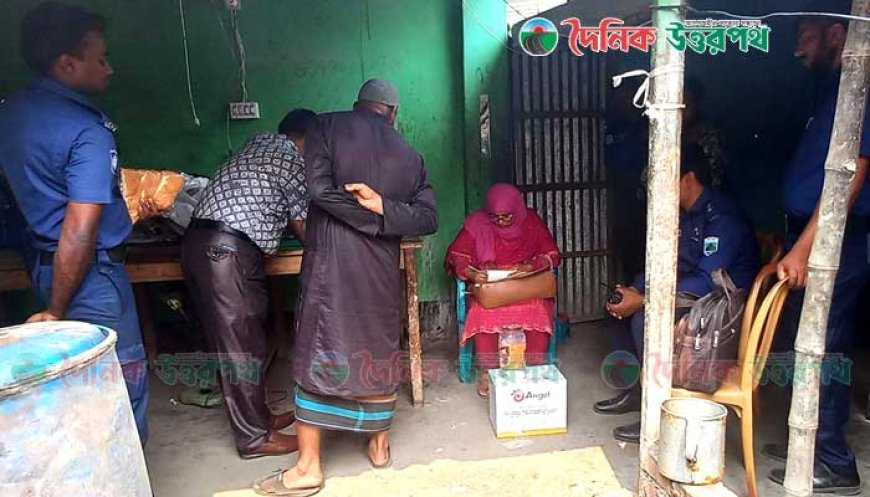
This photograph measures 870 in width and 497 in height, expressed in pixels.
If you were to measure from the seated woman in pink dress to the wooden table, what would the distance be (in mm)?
381

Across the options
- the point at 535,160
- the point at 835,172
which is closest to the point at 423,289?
the point at 535,160

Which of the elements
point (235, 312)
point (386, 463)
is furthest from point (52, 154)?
point (386, 463)

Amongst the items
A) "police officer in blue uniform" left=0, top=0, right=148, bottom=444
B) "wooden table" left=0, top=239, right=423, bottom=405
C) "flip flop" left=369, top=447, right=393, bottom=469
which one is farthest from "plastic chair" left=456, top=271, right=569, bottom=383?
"police officer in blue uniform" left=0, top=0, right=148, bottom=444

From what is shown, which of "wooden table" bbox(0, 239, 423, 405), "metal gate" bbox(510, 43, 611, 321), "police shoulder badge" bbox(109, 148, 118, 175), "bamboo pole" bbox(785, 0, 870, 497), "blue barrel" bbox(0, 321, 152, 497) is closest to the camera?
"blue barrel" bbox(0, 321, 152, 497)

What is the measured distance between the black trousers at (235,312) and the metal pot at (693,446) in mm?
1929

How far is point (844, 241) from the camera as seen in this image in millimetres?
2629

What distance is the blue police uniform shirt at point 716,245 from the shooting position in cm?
301

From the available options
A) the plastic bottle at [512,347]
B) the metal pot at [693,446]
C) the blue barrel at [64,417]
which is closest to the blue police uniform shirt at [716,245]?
the metal pot at [693,446]

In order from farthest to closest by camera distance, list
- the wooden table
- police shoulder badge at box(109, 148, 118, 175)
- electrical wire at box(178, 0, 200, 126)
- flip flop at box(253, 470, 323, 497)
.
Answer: electrical wire at box(178, 0, 200, 126) → the wooden table → flip flop at box(253, 470, 323, 497) → police shoulder badge at box(109, 148, 118, 175)

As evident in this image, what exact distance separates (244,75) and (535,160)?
2161mm

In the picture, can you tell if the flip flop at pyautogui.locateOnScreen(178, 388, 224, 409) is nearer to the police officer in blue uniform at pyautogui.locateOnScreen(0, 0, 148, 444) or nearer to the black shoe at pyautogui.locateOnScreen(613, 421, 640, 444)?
the police officer in blue uniform at pyautogui.locateOnScreen(0, 0, 148, 444)

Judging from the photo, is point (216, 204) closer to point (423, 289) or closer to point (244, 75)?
point (244, 75)

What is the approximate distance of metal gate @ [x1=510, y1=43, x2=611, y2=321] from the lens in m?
4.72

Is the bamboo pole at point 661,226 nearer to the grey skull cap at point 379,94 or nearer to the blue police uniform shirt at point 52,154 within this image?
the grey skull cap at point 379,94
